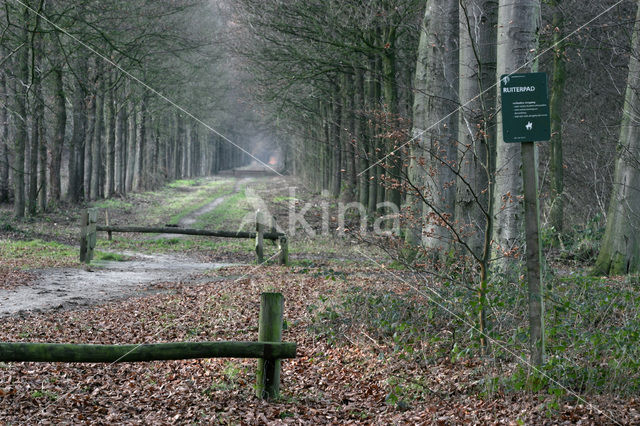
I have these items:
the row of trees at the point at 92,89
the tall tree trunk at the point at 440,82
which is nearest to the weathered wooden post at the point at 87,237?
the row of trees at the point at 92,89

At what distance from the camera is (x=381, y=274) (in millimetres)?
12273

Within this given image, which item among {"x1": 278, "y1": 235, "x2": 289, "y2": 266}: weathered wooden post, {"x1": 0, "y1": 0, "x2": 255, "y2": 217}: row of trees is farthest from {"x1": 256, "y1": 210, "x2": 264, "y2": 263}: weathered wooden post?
{"x1": 0, "y1": 0, "x2": 255, "y2": 217}: row of trees

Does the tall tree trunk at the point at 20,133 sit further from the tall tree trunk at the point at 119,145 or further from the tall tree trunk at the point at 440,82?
the tall tree trunk at the point at 440,82

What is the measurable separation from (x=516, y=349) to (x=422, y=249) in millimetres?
1674

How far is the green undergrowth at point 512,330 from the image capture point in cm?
600

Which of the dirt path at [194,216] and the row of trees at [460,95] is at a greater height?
the row of trees at [460,95]

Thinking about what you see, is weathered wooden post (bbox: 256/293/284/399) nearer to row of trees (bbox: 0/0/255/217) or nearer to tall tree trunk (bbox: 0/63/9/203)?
row of trees (bbox: 0/0/255/217)

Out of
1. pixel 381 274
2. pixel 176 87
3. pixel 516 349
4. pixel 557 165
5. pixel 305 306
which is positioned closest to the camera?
pixel 516 349

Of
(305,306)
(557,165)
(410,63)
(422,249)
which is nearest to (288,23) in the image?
(410,63)

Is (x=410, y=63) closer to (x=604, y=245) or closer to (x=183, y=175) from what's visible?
(x=604, y=245)

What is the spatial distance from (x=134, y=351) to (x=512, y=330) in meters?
3.80

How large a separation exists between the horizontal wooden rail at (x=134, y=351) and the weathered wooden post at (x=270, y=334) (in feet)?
0.43

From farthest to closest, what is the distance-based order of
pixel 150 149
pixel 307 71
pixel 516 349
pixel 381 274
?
pixel 150 149 → pixel 307 71 → pixel 381 274 → pixel 516 349

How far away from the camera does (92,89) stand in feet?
91.5
